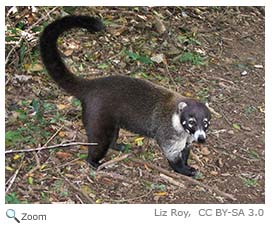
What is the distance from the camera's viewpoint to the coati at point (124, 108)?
3.04 metres

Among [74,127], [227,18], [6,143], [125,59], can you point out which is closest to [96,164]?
[74,127]

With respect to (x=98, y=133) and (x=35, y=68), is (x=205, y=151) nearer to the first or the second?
(x=98, y=133)

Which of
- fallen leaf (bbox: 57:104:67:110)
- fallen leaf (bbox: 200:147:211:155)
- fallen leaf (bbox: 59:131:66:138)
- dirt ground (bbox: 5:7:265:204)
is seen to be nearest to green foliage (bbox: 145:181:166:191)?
dirt ground (bbox: 5:7:265:204)

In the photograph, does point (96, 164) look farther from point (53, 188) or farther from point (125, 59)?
point (125, 59)

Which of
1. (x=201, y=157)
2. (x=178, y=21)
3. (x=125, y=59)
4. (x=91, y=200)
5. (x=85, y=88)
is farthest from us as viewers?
(x=178, y=21)

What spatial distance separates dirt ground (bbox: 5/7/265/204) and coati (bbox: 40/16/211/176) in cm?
13

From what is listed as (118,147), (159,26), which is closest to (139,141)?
(118,147)

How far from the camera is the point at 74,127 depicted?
326cm

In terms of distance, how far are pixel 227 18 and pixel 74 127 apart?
4.60ft

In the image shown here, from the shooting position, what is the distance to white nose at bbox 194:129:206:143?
2920 millimetres

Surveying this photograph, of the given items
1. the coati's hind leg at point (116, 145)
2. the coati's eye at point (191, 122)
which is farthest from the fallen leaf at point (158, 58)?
the coati's eye at point (191, 122)

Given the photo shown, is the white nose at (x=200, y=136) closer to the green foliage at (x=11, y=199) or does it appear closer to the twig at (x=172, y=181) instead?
the twig at (x=172, y=181)

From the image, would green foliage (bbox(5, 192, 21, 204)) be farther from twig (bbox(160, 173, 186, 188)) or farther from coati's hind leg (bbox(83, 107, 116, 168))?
twig (bbox(160, 173, 186, 188))
